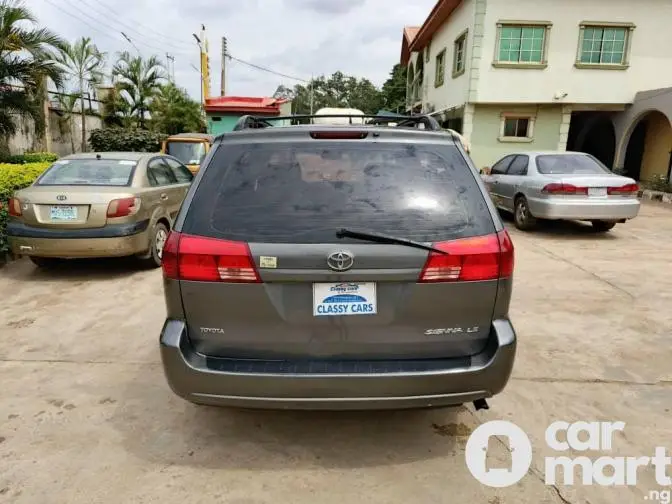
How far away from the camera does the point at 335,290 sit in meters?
2.28

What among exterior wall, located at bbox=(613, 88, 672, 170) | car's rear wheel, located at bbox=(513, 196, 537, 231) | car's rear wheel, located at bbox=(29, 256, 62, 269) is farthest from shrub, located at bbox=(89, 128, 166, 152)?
exterior wall, located at bbox=(613, 88, 672, 170)

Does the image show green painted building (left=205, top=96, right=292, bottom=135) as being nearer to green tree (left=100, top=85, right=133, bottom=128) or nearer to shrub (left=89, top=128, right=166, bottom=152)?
shrub (left=89, top=128, right=166, bottom=152)

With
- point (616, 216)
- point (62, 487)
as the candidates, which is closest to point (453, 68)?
point (616, 216)

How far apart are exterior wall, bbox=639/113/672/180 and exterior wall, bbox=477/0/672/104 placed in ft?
4.52

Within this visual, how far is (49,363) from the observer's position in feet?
12.2

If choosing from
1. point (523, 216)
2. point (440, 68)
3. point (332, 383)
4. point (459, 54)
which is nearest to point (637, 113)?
point (459, 54)

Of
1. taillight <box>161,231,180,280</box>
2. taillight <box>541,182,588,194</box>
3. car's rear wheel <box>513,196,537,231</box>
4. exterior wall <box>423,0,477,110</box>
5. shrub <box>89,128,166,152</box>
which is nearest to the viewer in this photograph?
taillight <box>161,231,180,280</box>

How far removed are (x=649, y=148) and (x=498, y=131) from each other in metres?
5.55

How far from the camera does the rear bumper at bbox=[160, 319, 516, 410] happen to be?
7.51ft

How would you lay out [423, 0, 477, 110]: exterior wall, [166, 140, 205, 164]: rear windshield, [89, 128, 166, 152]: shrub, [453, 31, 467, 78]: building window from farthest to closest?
[89, 128, 166, 152]: shrub → [453, 31, 467, 78]: building window → [423, 0, 477, 110]: exterior wall → [166, 140, 205, 164]: rear windshield

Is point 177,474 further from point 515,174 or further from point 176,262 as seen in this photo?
point 515,174

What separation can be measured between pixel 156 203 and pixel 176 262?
14.3 ft

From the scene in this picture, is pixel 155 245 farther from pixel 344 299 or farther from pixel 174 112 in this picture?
pixel 174 112

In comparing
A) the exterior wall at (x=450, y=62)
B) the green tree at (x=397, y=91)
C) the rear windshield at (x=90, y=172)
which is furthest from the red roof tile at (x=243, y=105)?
the green tree at (x=397, y=91)
